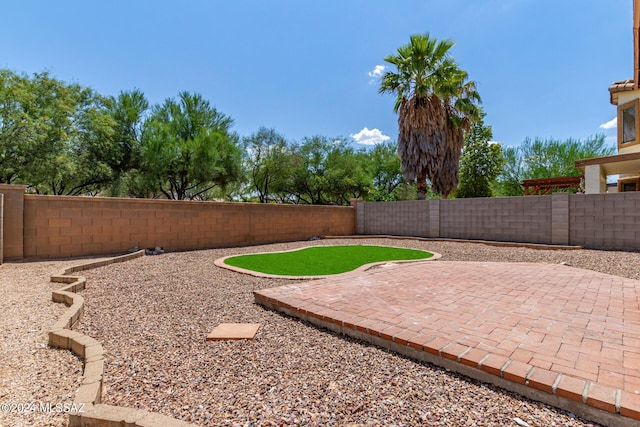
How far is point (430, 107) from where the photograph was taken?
15.6 meters

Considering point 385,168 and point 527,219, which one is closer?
point 527,219

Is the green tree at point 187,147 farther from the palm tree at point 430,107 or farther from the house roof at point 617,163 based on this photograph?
the house roof at point 617,163

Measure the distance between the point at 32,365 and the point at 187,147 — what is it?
16.0 m

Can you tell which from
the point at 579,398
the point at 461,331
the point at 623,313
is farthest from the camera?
the point at 623,313

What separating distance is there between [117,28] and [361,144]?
67.2 feet

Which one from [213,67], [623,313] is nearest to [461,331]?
[623,313]

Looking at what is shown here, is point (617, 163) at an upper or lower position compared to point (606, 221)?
upper

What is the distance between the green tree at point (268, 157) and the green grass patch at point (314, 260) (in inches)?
526

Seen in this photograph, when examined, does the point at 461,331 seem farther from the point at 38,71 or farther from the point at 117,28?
the point at 38,71

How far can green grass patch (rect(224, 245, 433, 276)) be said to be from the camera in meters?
6.78

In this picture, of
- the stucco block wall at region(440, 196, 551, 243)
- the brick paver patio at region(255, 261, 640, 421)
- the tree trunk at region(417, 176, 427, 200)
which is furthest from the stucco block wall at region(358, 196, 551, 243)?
the brick paver patio at region(255, 261, 640, 421)

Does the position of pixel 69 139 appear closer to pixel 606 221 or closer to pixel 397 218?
pixel 397 218

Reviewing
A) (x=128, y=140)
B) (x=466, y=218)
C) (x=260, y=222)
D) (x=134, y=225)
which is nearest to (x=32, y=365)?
(x=134, y=225)

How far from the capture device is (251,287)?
17.5 ft
